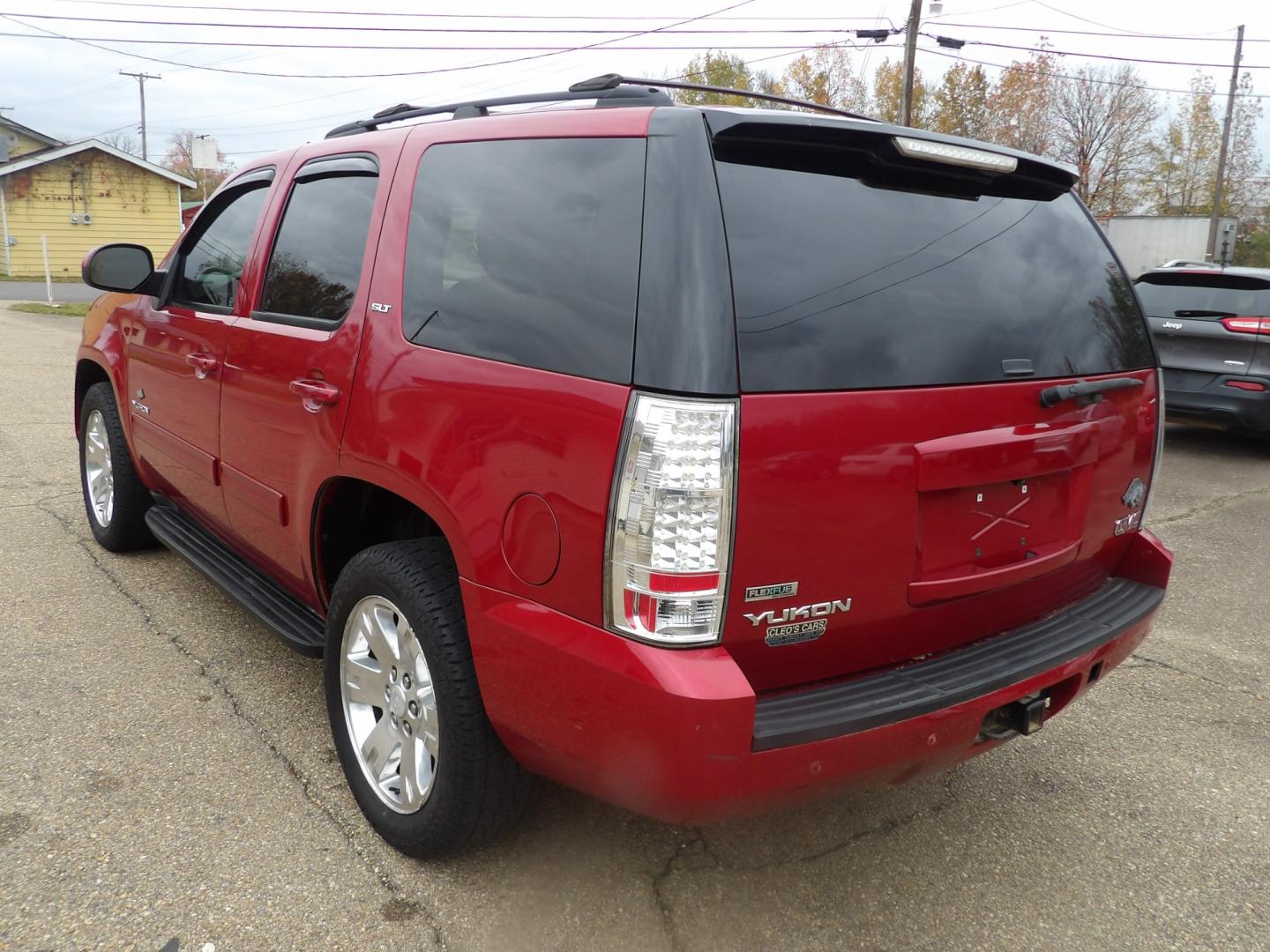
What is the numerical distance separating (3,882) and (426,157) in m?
2.11

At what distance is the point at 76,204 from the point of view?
34.0 metres

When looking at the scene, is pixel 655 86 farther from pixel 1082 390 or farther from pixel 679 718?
pixel 679 718

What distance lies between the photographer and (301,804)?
2832mm

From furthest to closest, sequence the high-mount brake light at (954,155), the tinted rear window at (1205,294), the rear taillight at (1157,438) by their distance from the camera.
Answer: the tinted rear window at (1205,294) → the rear taillight at (1157,438) → the high-mount brake light at (954,155)

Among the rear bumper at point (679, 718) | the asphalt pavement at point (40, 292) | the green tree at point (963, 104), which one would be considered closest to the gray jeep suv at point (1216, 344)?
the rear bumper at point (679, 718)

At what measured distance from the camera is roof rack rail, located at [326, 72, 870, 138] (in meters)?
2.30

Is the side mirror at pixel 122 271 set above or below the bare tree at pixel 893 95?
below

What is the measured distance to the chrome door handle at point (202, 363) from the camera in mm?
3428

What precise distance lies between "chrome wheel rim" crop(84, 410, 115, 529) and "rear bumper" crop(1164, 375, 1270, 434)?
796cm

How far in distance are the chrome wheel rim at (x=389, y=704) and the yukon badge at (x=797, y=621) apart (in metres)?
0.88

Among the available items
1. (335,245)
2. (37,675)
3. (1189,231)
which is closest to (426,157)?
(335,245)

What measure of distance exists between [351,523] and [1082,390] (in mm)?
2055

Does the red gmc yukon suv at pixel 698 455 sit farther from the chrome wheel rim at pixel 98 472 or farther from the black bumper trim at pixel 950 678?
the chrome wheel rim at pixel 98 472

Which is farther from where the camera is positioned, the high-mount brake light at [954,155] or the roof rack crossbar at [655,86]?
the roof rack crossbar at [655,86]
